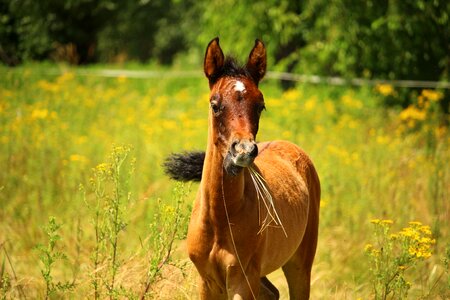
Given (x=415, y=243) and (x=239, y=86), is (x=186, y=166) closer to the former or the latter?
(x=239, y=86)

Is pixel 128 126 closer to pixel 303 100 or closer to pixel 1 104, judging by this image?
pixel 1 104

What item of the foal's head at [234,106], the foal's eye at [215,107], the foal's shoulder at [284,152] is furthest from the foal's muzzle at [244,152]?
the foal's shoulder at [284,152]

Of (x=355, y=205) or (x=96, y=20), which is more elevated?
(x=96, y=20)

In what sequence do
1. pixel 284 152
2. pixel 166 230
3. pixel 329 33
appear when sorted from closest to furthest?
1. pixel 166 230
2. pixel 284 152
3. pixel 329 33

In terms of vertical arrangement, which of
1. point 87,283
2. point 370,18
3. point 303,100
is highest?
point 370,18

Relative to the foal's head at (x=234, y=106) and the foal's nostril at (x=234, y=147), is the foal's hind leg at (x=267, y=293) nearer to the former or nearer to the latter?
the foal's head at (x=234, y=106)

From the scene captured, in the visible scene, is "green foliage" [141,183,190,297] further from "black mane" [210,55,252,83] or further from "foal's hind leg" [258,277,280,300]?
"black mane" [210,55,252,83]

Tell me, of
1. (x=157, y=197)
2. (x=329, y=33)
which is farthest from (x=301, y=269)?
(x=329, y=33)

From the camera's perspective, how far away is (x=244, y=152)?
3971 mm

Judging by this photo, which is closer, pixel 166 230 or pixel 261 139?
pixel 166 230

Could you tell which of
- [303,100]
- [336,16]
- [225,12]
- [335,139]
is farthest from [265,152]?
[225,12]

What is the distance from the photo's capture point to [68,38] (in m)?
26.1

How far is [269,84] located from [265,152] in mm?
11602

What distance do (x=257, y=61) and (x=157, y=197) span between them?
345 cm
